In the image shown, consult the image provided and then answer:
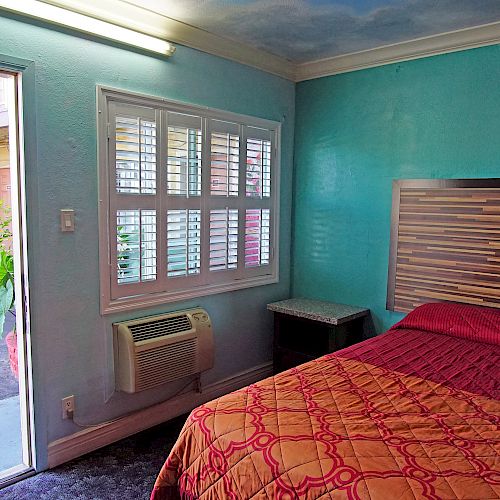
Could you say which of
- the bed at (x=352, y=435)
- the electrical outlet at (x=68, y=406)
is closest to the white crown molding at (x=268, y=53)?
the bed at (x=352, y=435)

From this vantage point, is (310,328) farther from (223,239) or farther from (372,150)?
(372,150)

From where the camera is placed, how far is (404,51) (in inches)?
126

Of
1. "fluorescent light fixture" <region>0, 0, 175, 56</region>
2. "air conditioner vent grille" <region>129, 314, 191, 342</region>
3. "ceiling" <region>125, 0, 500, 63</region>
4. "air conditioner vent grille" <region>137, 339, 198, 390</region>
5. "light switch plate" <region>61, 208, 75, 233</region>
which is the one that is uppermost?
"ceiling" <region>125, 0, 500, 63</region>

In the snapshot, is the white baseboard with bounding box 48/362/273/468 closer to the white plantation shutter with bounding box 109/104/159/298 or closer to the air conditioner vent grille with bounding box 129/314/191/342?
the air conditioner vent grille with bounding box 129/314/191/342

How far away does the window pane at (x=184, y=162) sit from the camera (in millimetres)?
2973

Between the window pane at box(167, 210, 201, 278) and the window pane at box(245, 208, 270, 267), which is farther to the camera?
the window pane at box(245, 208, 270, 267)

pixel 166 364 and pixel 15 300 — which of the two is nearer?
pixel 15 300

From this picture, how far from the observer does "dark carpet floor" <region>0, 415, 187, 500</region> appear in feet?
7.74

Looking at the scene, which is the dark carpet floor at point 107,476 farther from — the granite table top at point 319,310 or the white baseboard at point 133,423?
the granite table top at point 319,310

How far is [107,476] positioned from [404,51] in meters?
3.11

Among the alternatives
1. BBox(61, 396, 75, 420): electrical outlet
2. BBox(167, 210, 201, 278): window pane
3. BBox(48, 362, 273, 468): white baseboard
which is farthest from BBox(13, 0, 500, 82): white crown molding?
BBox(48, 362, 273, 468): white baseboard

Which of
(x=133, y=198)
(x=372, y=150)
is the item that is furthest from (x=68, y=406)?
(x=372, y=150)

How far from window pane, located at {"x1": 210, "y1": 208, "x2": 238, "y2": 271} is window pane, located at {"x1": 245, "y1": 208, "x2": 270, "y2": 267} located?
0.13 m

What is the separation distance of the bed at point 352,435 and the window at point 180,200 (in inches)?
44.9
